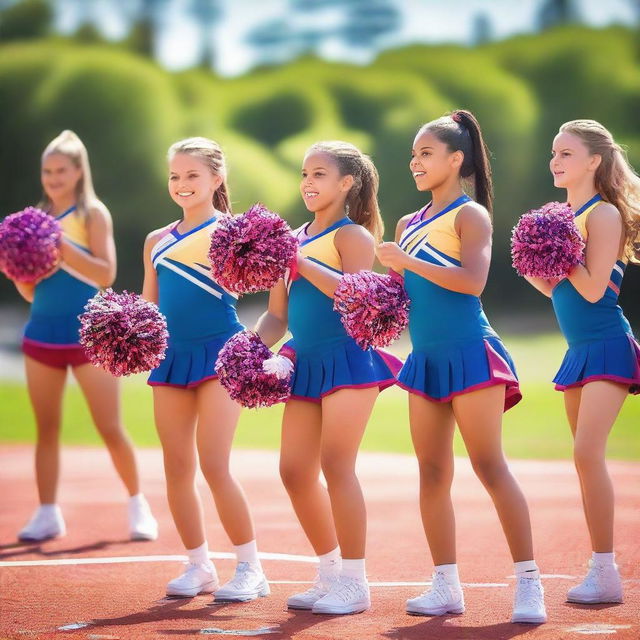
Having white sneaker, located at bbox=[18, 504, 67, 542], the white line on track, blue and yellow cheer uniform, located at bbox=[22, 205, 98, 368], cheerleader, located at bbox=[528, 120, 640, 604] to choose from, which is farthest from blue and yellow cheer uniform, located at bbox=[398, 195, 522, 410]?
white sneaker, located at bbox=[18, 504, 67, 542]

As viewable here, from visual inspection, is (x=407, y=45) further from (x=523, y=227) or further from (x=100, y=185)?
(x=523, y=227)

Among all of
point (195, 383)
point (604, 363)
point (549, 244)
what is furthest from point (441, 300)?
point (195, 383)

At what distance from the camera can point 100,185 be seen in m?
18.5

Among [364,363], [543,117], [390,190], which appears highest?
[543,117]

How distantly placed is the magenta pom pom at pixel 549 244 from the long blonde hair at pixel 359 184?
23.8 inches

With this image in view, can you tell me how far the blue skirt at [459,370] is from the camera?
13.5 ft

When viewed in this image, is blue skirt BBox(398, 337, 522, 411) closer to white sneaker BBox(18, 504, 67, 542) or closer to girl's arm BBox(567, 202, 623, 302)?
girl's arm BBox(567, 202, 623, 302)

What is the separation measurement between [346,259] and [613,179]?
3.81 feet

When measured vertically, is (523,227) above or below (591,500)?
above

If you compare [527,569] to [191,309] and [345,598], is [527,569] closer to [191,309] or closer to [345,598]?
[345,598]

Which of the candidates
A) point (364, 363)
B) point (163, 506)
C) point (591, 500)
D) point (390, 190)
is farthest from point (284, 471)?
point (390, 190)

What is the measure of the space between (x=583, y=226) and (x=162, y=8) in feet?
53.3

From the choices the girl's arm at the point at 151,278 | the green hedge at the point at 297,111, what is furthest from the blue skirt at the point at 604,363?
the green hedge at the point at 297,111

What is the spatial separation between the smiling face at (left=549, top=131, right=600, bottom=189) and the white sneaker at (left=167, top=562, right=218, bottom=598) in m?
2.25
